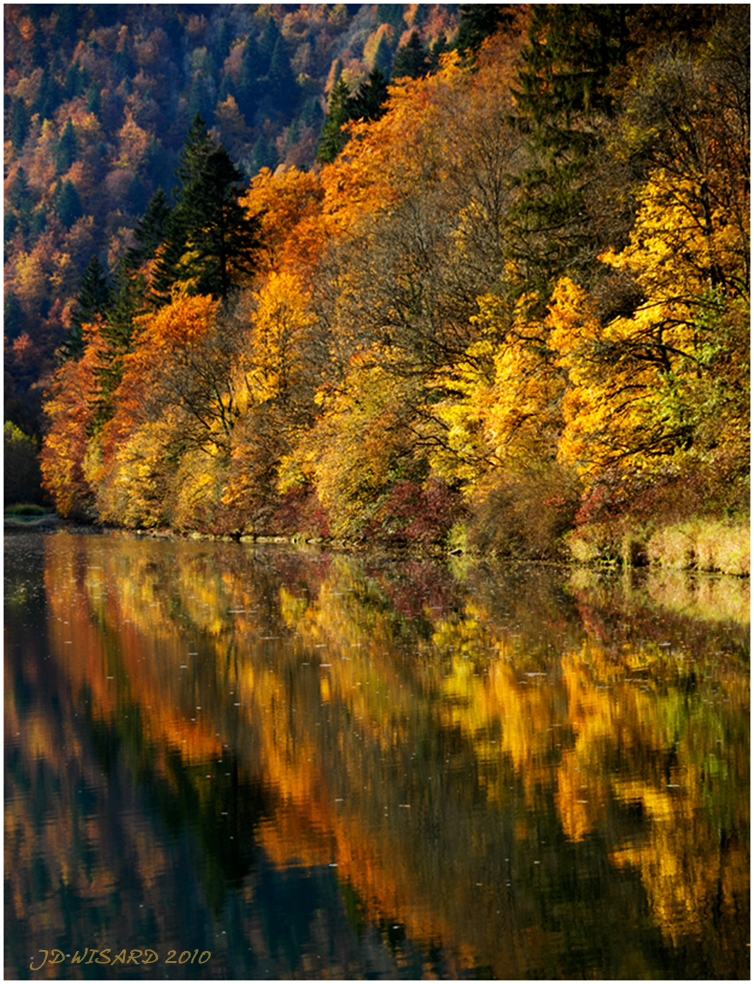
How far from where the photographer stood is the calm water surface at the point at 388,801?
6375 millimetres

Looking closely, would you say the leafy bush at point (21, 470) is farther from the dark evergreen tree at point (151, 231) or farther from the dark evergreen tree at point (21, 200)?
the dark evergreen tree at point (21, 200)

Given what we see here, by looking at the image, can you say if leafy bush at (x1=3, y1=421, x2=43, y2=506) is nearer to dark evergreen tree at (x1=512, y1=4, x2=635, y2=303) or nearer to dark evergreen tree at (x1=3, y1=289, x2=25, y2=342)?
dark evergreen tree at (x1=3, y1=289, x2=25, y2=342)

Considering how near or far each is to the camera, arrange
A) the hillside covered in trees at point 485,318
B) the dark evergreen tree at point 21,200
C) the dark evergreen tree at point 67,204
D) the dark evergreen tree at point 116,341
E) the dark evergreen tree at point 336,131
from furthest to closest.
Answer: the dark evergreen tree at point 21,200 < the dark evergreen tree at point 67,204 < the dark evergreen tree at point 116,341 < the dark evergreen tree at point 336,131 < the hillside covered in trees at point 485,318

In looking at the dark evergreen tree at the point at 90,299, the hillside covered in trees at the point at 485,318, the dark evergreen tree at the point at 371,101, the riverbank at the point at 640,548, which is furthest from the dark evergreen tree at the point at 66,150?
the riverbank at the point at 640,548

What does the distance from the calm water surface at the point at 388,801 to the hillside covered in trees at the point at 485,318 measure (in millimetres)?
7209

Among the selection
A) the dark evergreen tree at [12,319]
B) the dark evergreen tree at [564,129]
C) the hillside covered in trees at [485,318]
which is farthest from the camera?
the dark evergreen tree at [12,319]

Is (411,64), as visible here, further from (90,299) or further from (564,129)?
(564,129)

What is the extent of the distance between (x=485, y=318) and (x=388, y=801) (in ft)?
85.2

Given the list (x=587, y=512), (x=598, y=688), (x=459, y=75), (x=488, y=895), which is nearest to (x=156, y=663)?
(x=598, y=688)

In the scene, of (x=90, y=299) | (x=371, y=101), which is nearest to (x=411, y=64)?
(x=371, y=101)

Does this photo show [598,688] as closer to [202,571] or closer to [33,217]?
[202,571]

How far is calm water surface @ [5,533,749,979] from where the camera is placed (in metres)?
6.38

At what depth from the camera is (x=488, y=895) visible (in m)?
6.90

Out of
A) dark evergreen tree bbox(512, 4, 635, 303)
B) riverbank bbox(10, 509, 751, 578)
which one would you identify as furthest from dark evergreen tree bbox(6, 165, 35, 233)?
riverbank bbox(10, 509, 751, 578)
